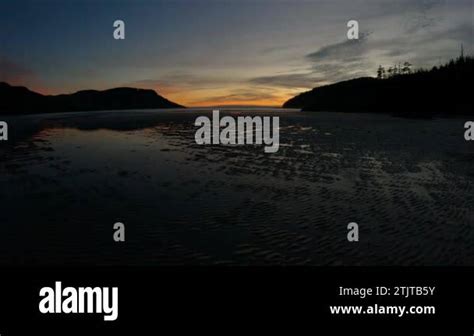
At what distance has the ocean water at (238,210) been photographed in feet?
31.5

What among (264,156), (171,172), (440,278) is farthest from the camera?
(264,156)

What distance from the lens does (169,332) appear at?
7.09 m

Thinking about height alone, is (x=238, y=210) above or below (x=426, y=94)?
below

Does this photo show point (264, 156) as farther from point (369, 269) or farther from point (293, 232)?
point (369, 269)

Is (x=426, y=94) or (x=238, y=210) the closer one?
(x=238, y=210)

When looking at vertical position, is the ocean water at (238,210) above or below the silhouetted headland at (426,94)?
below

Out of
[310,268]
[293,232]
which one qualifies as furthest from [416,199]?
[310,268]

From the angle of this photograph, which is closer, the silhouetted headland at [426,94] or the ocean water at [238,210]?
the ocean water at [238,210]

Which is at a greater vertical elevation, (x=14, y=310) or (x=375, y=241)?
(x=375, y=241)

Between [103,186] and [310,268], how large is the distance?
1162 centimetres

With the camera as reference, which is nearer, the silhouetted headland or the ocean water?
the ocean water

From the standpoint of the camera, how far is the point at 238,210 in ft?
43.4

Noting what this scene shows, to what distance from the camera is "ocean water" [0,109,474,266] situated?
959 cm

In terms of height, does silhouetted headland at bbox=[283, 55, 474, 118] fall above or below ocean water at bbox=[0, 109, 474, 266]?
above
